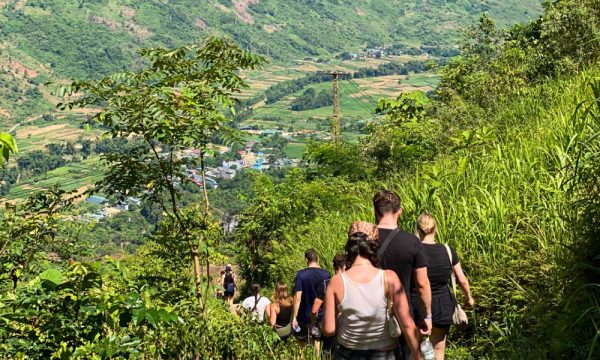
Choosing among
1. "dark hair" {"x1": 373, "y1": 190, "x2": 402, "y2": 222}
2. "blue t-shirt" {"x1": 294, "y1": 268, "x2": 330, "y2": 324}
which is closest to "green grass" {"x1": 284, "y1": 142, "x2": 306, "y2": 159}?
"blue t-shirt" {"x1": 294, "y1": 268, "x2": 330, "y2": 324}

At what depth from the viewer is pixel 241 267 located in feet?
71.2

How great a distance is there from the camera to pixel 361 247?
384 centimetres

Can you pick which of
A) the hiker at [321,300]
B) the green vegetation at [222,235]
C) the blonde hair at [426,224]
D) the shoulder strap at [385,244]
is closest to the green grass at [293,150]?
the green vegetation at [222,235]

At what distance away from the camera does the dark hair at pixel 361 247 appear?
12.6ft

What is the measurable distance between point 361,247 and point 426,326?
1.03 meters

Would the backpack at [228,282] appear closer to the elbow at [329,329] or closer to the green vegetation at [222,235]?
the green vegetation at [222,235]

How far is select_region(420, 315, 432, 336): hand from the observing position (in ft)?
14.7

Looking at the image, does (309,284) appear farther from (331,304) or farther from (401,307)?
Result: (401,307)

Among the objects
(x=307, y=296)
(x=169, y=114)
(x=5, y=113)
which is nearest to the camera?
(x=169, y=114)

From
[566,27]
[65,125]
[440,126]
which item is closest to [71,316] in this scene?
[440,126]

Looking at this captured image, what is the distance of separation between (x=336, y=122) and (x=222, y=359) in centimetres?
2214

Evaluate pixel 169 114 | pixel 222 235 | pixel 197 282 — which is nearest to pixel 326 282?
pixel 197 282

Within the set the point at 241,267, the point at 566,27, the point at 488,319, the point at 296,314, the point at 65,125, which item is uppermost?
the point at 566,27

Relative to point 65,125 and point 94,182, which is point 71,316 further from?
point 65,125
